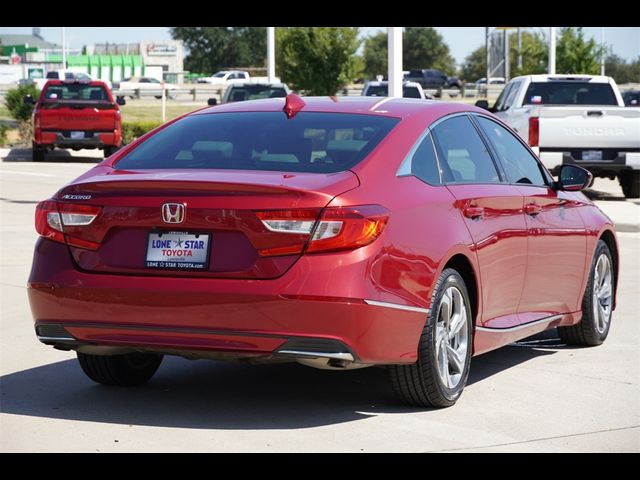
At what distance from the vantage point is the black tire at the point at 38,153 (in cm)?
2942

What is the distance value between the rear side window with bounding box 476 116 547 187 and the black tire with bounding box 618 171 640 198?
42.9 feet

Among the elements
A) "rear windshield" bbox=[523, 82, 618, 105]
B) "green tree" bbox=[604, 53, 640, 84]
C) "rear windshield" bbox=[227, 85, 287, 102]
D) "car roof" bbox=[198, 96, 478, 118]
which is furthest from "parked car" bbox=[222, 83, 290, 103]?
"green tree" bbox=[604, 53, 640, 84]

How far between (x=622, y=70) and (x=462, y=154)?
114 m

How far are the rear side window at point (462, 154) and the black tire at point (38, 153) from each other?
2293 cm

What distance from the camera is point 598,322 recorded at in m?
8.96

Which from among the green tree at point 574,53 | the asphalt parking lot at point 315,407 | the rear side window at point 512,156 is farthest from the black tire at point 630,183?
the green tree at point 574,53

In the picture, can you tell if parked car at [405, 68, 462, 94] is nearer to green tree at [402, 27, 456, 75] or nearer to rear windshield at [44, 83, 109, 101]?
green tree at [402, 27, 456, 75]

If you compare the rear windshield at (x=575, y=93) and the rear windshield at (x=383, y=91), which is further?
the rear windshield at (x=383, y=91)

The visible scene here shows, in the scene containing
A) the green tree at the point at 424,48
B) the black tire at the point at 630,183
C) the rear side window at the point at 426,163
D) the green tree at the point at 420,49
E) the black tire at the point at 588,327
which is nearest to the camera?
the rear side window at the point at 426,163

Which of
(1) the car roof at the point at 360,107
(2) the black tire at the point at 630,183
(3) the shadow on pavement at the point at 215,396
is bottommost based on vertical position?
(3) the shadow on pavement at the point at 215,396

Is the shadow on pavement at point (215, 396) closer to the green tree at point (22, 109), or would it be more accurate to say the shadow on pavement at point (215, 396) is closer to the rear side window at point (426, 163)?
the rear side window at point (426, 163)
